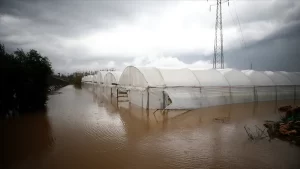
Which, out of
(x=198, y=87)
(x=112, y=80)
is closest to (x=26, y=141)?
(x=198, y=87)

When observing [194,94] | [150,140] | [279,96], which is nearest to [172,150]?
[150,140]

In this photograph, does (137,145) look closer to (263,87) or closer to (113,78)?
(263,87)

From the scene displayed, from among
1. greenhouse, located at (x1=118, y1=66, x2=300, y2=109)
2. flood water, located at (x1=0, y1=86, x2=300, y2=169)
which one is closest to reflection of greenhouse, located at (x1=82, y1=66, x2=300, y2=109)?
greenhouse, located at (x1=118, y1=66, x2=300, y2=109)

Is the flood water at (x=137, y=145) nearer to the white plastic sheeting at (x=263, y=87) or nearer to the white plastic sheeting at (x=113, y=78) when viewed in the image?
the white plastic sheeting at (x=263, y=87)

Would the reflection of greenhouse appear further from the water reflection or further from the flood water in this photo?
the water reflection

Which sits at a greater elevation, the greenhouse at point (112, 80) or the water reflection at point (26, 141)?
the greenhouse at point (112, 80)

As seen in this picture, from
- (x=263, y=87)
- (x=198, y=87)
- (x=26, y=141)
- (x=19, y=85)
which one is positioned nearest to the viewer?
(x=26, y=141)

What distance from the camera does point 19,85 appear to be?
41.5 ft

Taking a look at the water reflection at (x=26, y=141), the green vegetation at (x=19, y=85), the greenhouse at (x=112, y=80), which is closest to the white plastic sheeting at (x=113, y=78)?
the greenhouse at (x=112, y=80)

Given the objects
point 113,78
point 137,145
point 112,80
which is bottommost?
point 137,145

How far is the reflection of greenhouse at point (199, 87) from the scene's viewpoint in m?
14.5

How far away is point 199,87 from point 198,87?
4.2 inches

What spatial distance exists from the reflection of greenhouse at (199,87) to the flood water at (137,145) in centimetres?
355

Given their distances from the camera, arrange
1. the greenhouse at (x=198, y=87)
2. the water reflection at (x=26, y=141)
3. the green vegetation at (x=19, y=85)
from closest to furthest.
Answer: the water reflection at (x=26, y=141) → the green vegetation at (x=19, y=85) → the greenhouse at (x=198, y=87)
